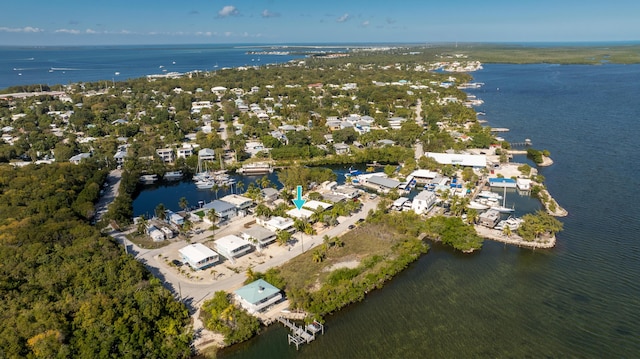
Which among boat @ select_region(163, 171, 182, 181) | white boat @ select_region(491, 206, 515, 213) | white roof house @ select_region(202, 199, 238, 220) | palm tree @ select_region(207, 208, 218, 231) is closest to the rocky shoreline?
white boat @ select_region(491, 206, 515, 213)

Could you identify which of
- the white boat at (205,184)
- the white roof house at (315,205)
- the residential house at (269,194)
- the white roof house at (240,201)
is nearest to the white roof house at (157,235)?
the white roof house at (240,201)

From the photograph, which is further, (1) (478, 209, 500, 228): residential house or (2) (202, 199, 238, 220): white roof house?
(2) (202, 199, 238, 220): white roof house

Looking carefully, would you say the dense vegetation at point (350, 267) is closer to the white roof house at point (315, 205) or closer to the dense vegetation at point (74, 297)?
the white roof house at point (315, 205)

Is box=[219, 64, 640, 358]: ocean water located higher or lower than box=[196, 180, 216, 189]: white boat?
lower

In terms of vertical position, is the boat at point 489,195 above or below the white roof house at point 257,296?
above

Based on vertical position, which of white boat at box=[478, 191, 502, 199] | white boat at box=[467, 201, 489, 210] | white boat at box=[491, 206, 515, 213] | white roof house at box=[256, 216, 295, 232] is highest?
white boat at box=[478, 191, 502, 199]

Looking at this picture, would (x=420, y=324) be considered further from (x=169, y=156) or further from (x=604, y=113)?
(x=604, y=113)

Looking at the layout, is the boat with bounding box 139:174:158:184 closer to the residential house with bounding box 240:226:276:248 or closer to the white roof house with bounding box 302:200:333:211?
the residential house with bounding box 240:226:276:248
